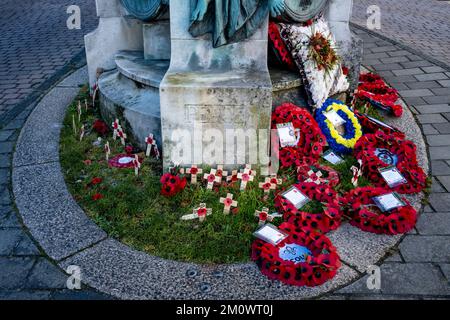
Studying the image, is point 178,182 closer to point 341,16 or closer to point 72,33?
point 341,16

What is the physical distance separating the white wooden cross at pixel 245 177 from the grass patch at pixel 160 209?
47mm

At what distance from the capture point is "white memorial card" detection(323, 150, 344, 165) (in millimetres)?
4469

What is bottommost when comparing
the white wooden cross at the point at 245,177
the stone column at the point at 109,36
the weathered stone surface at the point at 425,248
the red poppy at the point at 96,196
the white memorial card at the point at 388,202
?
the weathered stone surface at the point at 425,248

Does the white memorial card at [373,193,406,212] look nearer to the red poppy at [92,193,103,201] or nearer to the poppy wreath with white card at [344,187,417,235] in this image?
the poppy wreath with white card at [344,187,417,235]

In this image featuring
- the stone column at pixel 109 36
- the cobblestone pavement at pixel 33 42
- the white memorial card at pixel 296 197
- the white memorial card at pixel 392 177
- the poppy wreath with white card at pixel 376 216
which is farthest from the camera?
the cobblestone pavement at pixel 33 42

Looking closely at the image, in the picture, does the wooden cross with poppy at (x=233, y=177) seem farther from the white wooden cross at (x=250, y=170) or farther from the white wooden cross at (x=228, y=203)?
the white wooden cross at (x=228, y=203)

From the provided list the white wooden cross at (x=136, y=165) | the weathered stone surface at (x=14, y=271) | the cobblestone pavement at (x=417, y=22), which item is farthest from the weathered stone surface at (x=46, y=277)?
the cobblestone pavement at (x=417, y=22)

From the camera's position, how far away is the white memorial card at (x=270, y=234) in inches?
132

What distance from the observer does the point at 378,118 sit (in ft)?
17.0

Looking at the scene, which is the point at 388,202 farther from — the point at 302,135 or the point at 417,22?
the point at 417,22
